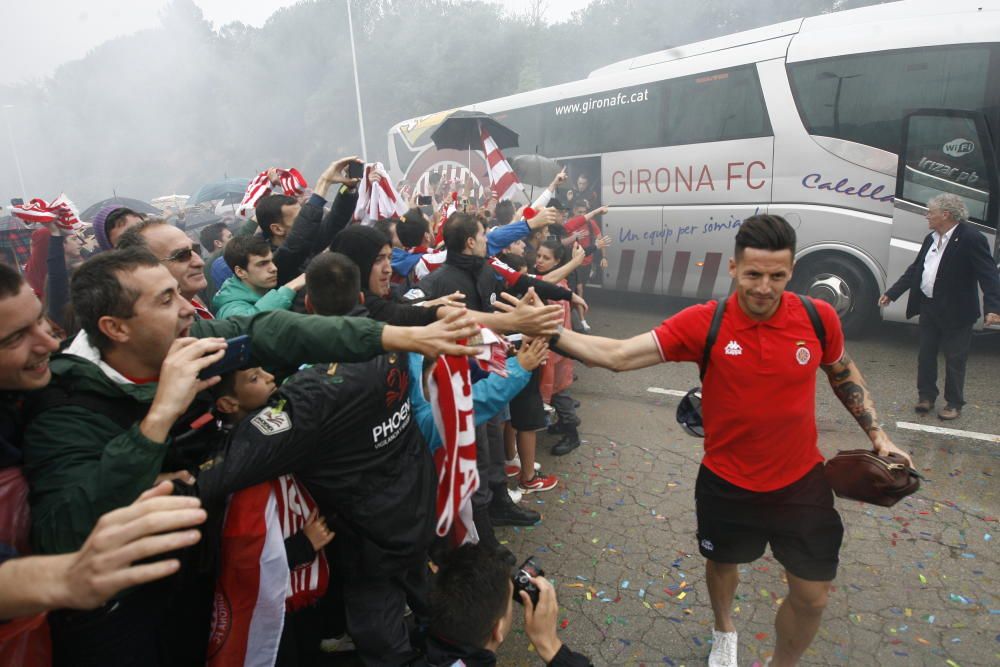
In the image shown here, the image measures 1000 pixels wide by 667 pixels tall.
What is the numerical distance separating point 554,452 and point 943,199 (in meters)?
3.99

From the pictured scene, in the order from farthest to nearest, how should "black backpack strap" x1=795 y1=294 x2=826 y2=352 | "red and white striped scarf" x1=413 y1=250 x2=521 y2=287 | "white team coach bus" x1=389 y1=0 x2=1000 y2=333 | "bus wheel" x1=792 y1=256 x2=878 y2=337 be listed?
"bus wheel" x1=792 y1=256 x2=878 y2=337 < "white team coach bus" x1=389 y1=0 x2=1000 y2=333 < "red and white striped scarf" x1=413 y1=250 x2=521 y2=287 < "black backpack strap" x1=795 y1=294 x2=826 y2=352

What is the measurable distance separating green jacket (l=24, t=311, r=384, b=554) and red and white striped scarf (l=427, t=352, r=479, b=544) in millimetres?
773

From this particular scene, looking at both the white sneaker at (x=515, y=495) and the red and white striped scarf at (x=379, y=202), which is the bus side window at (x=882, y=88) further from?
the white sneaker at (x=515, y=495)

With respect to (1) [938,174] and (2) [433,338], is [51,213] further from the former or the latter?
(1) [938,174]

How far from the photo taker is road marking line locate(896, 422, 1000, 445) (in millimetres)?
4855

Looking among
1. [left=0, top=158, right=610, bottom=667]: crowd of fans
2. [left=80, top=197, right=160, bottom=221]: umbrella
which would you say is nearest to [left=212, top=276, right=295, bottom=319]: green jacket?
[left=0, top=158, right=610, bottom=667]: crowd of fans

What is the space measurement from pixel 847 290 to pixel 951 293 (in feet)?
9.14

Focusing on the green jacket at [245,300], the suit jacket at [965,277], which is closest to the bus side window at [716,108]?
the suit jacket at [965,277]

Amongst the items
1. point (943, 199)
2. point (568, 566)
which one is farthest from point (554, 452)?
point (943, 199)

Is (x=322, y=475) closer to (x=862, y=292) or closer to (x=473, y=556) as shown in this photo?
(x=473, y=556)

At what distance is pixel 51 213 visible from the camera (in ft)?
13.7

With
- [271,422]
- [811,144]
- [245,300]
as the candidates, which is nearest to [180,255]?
[245,300]

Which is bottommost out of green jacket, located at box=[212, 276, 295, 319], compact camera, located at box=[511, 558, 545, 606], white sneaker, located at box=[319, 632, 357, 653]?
white sneaker, located at box=[319, 632, 357, 653]

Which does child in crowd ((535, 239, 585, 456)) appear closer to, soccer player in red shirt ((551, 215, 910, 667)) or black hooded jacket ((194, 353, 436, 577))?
soccer player in red shirt ((551, 215, 910, 667))
